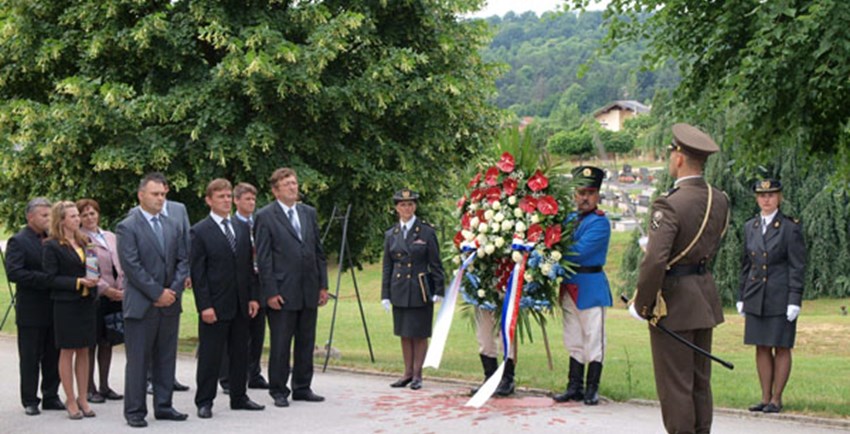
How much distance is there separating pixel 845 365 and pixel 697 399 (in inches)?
408

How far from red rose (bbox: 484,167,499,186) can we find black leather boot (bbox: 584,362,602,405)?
2.02 m

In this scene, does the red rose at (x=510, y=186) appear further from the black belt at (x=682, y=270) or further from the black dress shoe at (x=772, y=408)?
the black belt at (x=682, y=270)

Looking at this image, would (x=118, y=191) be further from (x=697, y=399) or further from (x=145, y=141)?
(x=697, y=399)

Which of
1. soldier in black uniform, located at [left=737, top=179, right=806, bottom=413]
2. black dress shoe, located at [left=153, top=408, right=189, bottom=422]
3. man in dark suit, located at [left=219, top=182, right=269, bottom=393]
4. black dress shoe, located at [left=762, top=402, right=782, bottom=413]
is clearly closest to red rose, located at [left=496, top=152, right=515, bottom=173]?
soldier in black uniform, located at [left=737, top=179, right=806, bottom=413]

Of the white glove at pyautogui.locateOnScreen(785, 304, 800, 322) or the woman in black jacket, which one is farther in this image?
the white glove at pyautogui.locateOnScreen(785, 304, 800, 322)

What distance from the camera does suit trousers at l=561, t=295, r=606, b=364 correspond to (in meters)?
10.2

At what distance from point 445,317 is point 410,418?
1.67m

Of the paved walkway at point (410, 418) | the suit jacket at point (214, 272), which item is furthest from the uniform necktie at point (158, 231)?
the paved walkway at point (410, 418)

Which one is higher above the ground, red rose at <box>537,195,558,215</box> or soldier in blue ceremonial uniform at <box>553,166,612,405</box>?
red rose at <box>537,195,558,215</box>

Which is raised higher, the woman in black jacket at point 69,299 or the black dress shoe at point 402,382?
the woman in black jacket at point 69,299

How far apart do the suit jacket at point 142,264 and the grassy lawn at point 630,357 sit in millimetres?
3190

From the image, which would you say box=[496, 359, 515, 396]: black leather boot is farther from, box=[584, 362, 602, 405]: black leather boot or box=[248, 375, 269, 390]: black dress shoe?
box=[248, 375, 269, 390]: black dress shoe

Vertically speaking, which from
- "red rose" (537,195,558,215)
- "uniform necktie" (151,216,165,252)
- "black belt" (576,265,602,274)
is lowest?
"black belt" (576,265,602,274)

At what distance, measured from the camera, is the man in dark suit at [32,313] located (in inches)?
394
